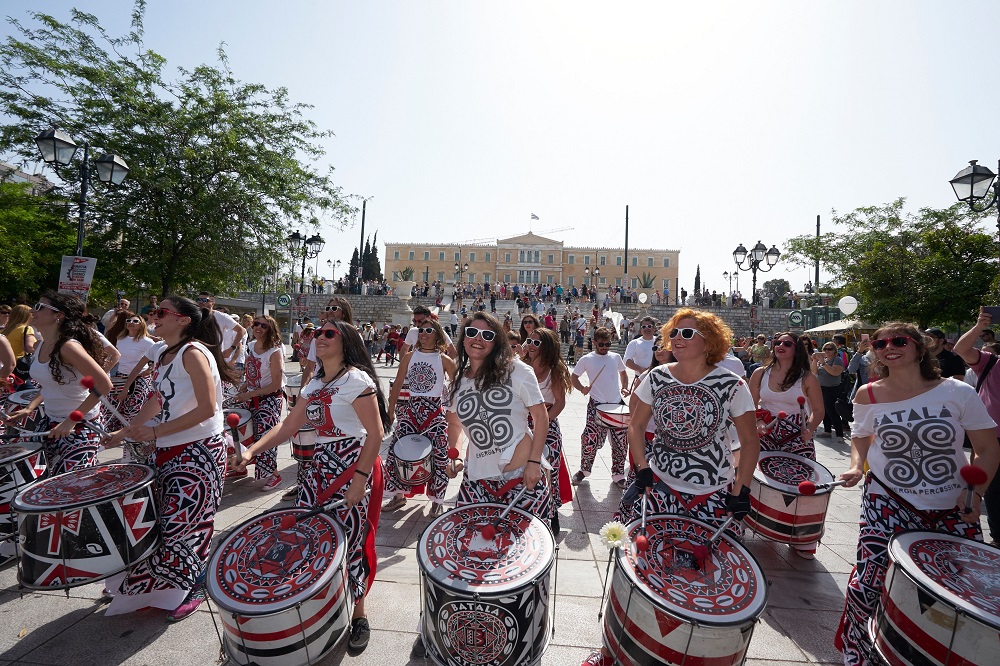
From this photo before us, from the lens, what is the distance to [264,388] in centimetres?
587

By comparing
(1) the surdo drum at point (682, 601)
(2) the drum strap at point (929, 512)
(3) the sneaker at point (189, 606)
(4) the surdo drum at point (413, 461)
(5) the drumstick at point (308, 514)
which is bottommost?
(3) the sneaker at point (189, 606)

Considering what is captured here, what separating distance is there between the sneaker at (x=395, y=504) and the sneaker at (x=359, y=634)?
227 centimetres

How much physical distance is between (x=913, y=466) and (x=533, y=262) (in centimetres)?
8837

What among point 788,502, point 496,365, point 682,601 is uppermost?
point 496,365

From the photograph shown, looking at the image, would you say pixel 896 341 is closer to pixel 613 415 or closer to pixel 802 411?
pixel 802 411

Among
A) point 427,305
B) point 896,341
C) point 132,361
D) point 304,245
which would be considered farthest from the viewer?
point 427,305

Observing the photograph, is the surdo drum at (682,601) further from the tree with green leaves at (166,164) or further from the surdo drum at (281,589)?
the tree with green leaves at (166,164)

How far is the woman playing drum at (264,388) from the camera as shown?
19.2ft

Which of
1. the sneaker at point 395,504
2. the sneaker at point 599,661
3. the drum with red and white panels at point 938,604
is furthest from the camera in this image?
the sneaker at point 395,504

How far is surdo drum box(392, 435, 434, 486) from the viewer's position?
4.73 metres

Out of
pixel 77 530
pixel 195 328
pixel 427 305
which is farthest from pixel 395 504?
pixel 427 305

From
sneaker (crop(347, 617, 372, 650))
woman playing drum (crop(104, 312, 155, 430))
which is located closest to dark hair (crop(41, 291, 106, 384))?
woman playing drum (crop(104, 312, 155, 430))

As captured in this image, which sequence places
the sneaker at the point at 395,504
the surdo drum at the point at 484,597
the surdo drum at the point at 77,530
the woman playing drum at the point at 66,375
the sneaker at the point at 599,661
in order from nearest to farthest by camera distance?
the surdo drum at the point at 484,597
the sneaker at the point at 599,661
the surdo drum at the point at 77,530
the woman playing drum at the point at 66,375
the sneaker at the point at 395,504

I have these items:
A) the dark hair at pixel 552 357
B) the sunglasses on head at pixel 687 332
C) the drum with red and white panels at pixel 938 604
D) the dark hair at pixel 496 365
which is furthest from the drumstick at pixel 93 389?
the drum with red and white panels at pixel 938 604
